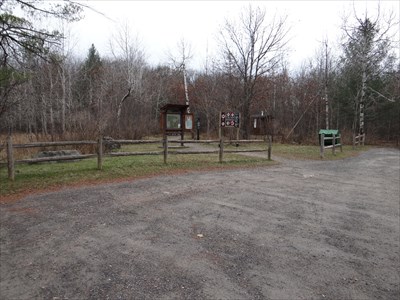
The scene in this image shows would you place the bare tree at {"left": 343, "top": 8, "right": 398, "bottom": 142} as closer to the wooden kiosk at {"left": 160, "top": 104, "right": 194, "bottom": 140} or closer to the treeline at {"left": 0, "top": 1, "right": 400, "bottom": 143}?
the treeline at {"left": 0, "top": 1, "right": 400, "bottom": 143}

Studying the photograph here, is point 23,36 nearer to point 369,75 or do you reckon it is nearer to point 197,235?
point 197,235

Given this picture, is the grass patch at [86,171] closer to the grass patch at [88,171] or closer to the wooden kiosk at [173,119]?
the grass patch at [88,171]

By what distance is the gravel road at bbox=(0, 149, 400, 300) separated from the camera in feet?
10.5

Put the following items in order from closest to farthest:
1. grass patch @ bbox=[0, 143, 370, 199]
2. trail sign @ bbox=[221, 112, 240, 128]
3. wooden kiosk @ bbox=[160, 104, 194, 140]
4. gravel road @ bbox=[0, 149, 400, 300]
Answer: gravel road @ bbox=[0, 149, 400, 300], grass patch @ bbox=[0, 143, 370, 199], wooden kiosk @ bbox=[160, 104, 194, 140], trail sign @ bbox=[221, 112, 240, 128]

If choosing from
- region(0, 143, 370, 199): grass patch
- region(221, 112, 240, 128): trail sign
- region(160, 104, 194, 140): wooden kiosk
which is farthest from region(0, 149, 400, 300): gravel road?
region(221, 112, 240, 128): trail sign

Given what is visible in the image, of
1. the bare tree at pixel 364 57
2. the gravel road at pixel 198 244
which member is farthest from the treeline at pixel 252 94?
the gravel road at pixel 198 244

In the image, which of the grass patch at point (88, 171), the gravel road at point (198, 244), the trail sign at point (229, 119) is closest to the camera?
the gravel road at point (198, 244)

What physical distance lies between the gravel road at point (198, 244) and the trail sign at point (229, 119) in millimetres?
11006

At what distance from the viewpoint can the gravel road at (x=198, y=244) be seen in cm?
319

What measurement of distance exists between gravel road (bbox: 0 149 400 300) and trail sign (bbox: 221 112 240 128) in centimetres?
1101

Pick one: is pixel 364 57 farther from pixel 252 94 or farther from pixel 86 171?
pixel 86 171

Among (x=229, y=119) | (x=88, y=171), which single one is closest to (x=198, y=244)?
(x=88, y=171)

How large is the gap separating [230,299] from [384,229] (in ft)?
11.9

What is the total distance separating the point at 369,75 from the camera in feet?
83.0
